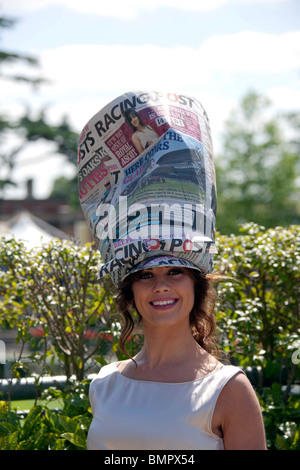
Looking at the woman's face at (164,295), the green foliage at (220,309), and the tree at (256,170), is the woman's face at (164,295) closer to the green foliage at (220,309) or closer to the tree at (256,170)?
the green foliage at (220,309)

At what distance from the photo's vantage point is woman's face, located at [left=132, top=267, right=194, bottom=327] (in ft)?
7.87

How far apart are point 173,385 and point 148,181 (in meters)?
0.71

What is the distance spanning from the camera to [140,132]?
2.53 meters

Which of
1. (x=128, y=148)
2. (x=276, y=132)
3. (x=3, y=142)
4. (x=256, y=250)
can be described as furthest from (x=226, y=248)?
(x=276, y=132)

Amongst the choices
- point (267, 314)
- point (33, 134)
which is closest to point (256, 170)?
point (33, 134)

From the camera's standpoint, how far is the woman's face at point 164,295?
240 cm

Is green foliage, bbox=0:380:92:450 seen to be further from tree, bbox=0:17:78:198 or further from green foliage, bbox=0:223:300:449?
tree, bbox=0:17:78:198

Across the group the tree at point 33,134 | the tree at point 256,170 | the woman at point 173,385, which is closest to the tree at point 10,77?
the tree at point 33,134

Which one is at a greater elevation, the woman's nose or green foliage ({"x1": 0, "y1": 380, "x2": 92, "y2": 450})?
the woman's nose

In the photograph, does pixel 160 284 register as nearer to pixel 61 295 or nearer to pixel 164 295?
pixel 164 295

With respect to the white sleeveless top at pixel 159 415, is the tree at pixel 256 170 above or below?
above

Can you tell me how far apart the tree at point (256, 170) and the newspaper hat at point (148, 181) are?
35.6 m

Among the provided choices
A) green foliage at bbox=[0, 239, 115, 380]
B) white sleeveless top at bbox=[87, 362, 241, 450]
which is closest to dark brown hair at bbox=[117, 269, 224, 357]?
white sleeveless top at bbox=[87, 362, 241, 450]

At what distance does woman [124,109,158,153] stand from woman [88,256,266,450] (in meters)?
0.45
